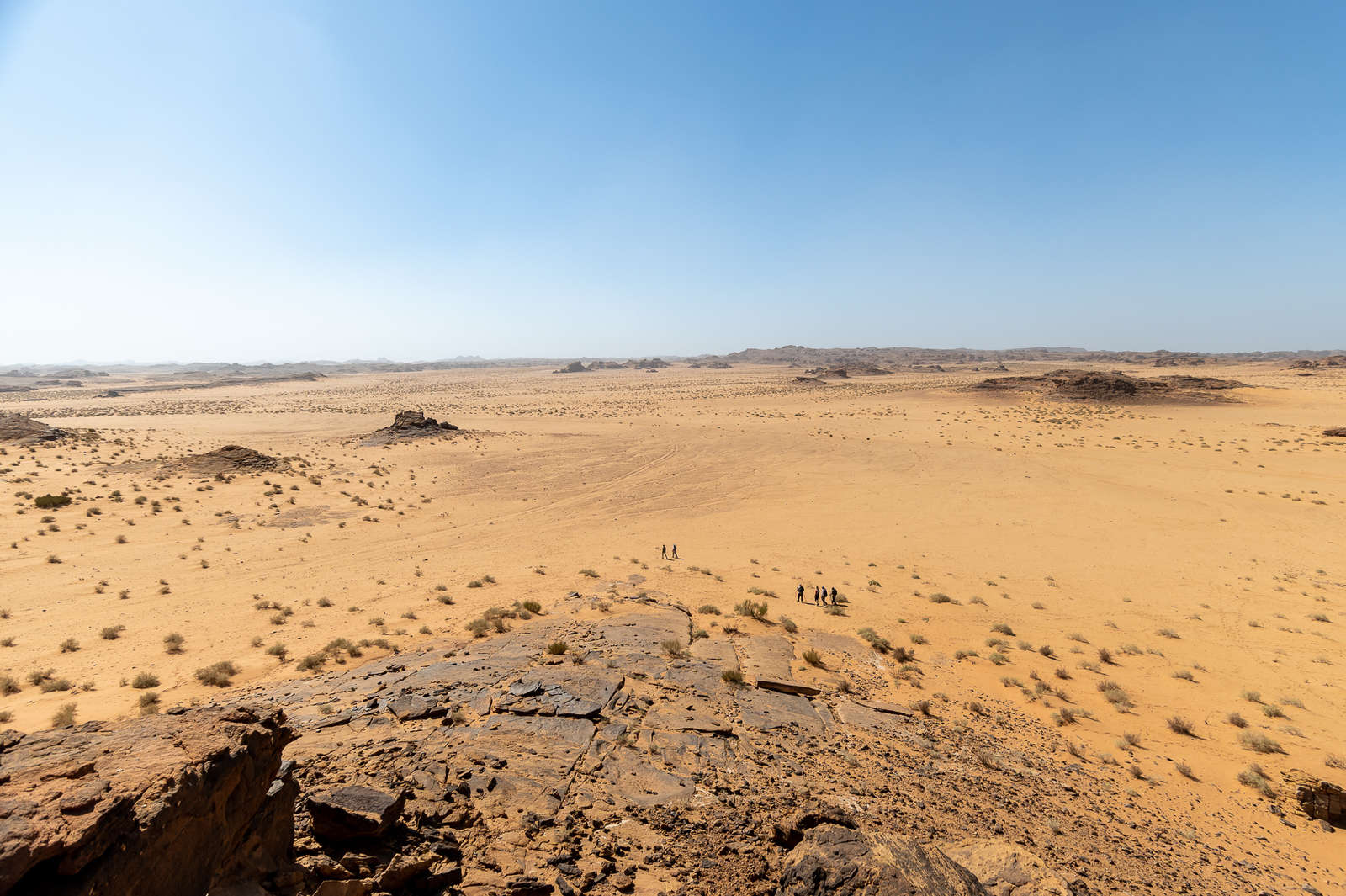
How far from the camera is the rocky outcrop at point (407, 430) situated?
142 ft

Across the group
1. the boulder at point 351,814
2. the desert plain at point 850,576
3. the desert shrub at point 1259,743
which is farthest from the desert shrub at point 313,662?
the desert shrub at point 1259,743

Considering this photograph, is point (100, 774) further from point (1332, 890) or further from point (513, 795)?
point (1332, 890)

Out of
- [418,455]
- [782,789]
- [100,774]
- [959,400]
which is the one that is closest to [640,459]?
[418,455]

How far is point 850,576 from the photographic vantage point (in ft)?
56.6

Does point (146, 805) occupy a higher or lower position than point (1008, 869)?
higher

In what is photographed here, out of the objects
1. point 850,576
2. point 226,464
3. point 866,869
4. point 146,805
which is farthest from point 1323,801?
point 226,464

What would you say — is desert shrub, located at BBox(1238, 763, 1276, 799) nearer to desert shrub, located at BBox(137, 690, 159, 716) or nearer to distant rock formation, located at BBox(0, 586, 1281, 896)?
distant rock formation, located at BBox(0, 586, 1281, 896)

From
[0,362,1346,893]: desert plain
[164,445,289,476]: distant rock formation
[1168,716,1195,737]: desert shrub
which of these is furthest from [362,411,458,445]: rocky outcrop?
[1168,716,1195,737]: desert shrub

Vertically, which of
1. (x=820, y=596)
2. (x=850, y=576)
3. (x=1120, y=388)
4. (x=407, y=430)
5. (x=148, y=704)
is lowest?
(x=850, y=576)

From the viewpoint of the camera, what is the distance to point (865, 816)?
6543 millimetres

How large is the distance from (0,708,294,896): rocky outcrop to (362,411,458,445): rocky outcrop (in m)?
41.1

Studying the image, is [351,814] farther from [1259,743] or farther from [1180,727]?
[1259,743]

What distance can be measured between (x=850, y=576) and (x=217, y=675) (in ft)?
51.2

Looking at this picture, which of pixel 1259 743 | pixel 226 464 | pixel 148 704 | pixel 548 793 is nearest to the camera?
pixel 548 793
